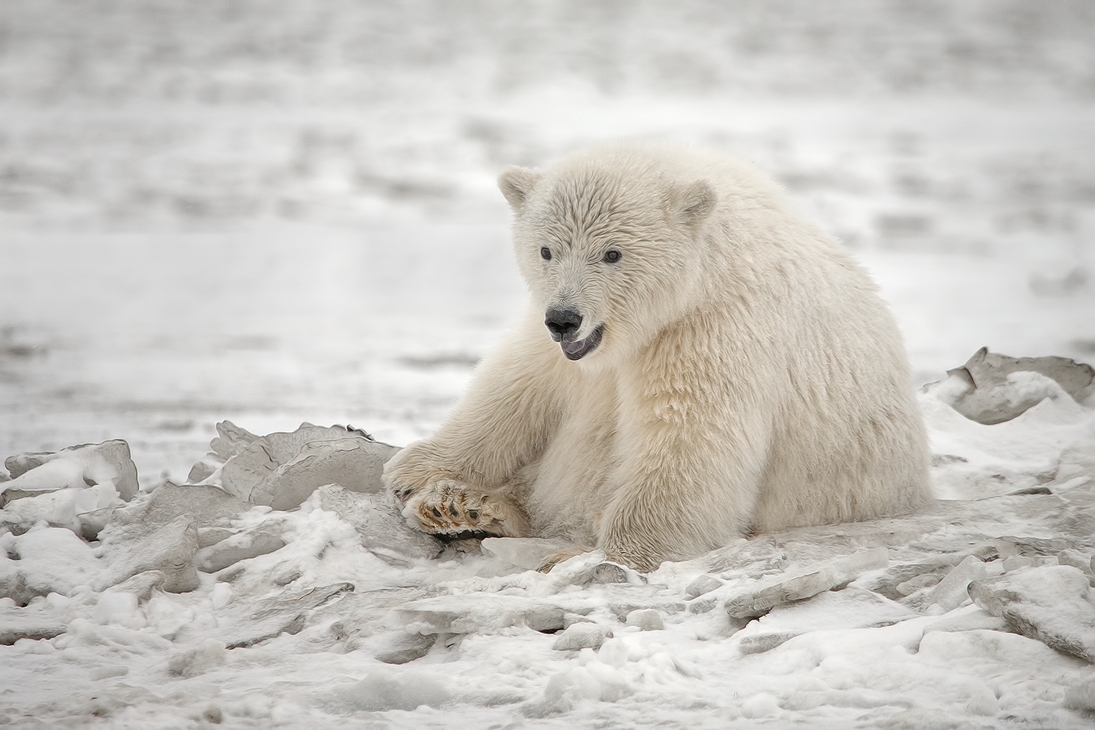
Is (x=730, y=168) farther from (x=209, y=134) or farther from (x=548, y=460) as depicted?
(x=209, y=134)

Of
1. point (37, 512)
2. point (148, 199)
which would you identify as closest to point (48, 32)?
point (148, 199)

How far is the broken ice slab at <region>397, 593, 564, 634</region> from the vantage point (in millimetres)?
3488

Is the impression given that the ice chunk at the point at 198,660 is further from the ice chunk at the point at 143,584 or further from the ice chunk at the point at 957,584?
the ice chunk at the point at 957,584

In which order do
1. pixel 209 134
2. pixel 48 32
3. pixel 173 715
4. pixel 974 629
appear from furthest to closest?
pixel 48 32 < pixel 209 134 < pixel 974 629 < pixel 173 715

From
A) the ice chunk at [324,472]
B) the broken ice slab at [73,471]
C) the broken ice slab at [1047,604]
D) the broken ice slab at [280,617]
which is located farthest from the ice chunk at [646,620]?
the broken ice slab at [73,471]

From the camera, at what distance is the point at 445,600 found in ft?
12.1

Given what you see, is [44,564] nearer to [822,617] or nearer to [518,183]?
[518,183]

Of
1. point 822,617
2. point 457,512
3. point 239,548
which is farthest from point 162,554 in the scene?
point 822,617

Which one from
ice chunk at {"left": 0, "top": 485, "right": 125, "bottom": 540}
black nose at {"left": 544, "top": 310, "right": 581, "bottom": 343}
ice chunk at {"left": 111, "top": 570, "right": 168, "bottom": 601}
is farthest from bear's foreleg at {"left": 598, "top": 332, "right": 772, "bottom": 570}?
ice chunk at {"left": 0, "top": 485, "right": 125, "bottom": 540}

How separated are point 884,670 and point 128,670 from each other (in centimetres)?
226

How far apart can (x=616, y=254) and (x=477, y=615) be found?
5.46 feet

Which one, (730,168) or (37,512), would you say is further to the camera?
(730,168)

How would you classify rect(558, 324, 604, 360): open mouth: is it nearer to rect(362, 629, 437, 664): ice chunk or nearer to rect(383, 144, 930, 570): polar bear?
rect(383, 144, 930, 570): polar bear

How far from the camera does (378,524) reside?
15.5 feet
